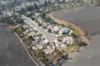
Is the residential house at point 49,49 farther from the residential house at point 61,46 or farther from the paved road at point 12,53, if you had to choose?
the paved road at point 12,53

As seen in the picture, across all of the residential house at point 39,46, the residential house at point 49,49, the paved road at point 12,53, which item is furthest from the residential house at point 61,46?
the paved road at point 12,53

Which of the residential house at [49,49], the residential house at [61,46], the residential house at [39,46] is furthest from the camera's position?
the residential house at [39,46]

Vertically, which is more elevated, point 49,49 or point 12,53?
point 49,49

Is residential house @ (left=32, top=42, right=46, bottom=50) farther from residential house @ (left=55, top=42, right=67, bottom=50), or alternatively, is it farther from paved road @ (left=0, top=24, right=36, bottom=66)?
residential house @ (left=55, top=42, right=67, bottom=50)

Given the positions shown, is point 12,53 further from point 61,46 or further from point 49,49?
point 61,46

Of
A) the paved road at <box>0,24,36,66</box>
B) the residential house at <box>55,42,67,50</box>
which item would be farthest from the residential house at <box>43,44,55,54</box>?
the paved road at <box>0,24,36,66</box>

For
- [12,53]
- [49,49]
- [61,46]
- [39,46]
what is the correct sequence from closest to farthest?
1. [49,49]
2. [12,53]
3. [61,46]
4. [39,46]

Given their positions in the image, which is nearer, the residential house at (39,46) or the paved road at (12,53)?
the paved road at (12,53)

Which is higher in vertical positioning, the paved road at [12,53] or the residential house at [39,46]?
the residential house at [39,46]

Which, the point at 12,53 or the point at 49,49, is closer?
the point at 49,49

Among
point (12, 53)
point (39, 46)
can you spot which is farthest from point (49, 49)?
point (12, 53)
